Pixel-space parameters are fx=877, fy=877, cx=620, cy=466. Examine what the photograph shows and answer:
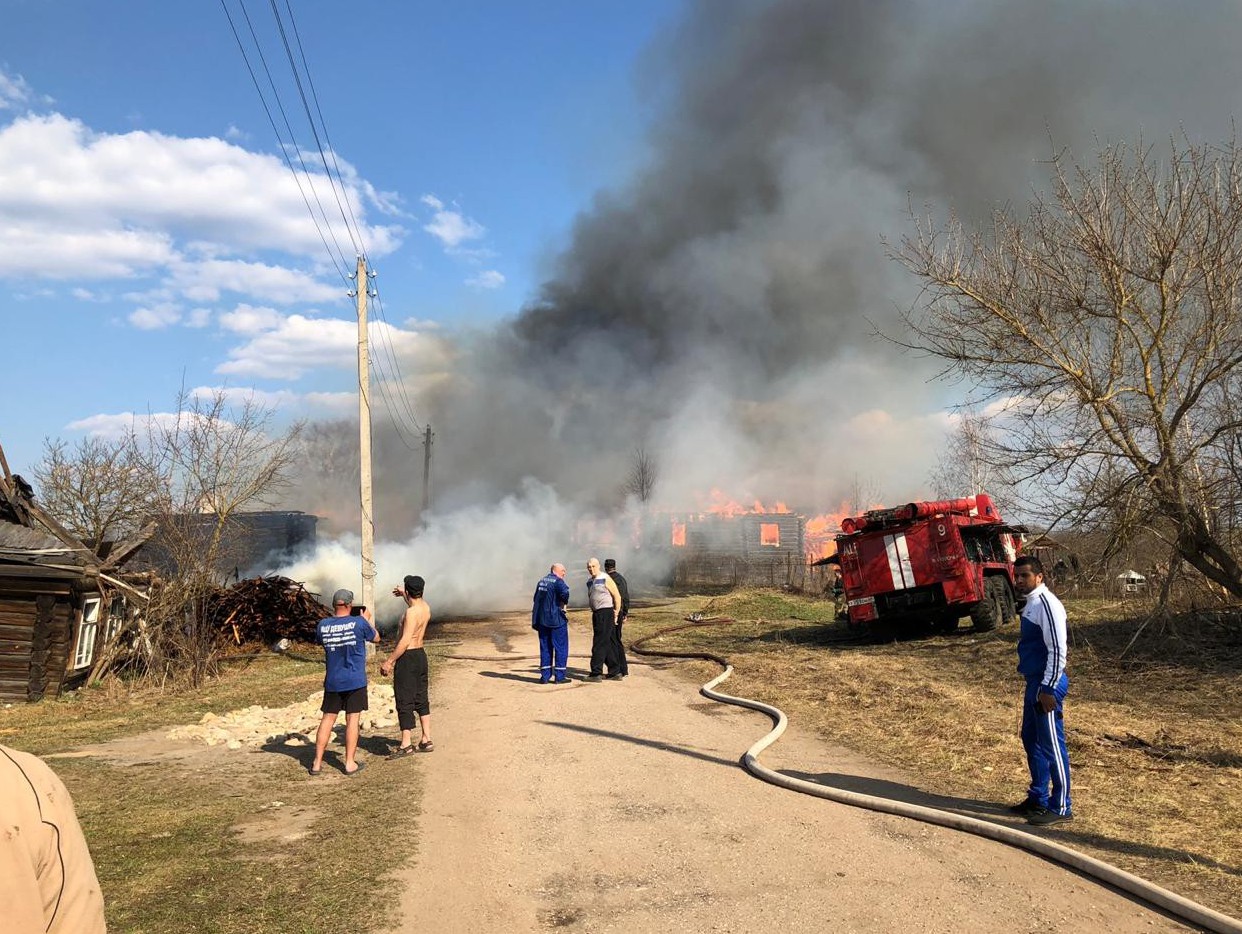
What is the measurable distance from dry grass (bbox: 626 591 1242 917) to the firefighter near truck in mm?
574

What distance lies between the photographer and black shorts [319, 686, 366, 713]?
7547mm

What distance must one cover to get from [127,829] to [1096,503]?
11.5m

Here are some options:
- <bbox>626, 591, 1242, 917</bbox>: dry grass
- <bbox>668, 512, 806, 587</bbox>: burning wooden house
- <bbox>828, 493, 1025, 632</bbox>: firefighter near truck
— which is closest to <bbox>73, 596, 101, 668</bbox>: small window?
<bbox>626, 591, 1242, 917</bbox>: dry grass

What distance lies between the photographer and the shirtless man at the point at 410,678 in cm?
800

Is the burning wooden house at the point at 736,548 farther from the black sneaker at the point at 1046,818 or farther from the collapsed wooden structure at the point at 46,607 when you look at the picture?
the black sneaker at the point at 1046,818

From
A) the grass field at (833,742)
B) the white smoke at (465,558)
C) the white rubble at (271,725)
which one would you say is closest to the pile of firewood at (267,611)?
the white smoke at (465,558)

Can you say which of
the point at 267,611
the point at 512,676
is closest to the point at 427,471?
the point at 267,611

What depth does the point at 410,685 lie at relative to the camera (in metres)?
8.02

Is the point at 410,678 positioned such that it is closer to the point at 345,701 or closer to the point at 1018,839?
the point at 345,701

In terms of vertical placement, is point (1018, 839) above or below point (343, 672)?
below

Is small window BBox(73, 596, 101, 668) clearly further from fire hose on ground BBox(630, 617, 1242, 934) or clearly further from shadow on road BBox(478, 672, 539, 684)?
fire hose on ground BBox(630, 617, 1242, 934)

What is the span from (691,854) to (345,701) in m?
3.79

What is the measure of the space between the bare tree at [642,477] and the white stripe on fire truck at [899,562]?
76.5ft

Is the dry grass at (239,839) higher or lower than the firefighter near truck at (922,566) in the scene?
lower
